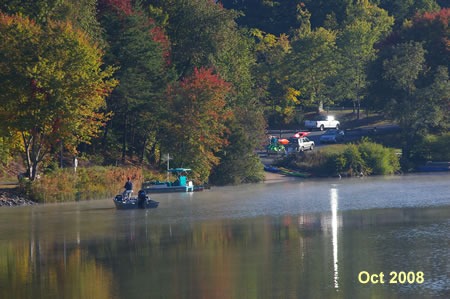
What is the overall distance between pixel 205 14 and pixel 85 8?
1584cm

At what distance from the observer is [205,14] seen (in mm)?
79750

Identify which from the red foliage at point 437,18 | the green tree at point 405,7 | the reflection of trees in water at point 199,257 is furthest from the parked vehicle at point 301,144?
the green tree at point 405,7

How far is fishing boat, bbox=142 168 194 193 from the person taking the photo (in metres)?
63.9

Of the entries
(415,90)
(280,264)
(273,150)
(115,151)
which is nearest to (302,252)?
(280,264)

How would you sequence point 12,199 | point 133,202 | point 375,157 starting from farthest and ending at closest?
point 375,157 < point 12,199 < point 133,202

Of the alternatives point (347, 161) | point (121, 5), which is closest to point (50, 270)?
point (121, 5)

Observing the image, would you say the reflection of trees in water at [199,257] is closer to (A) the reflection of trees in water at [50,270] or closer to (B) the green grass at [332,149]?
(A) the reflection of trees in water at [50,270]

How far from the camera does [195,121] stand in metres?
68.7

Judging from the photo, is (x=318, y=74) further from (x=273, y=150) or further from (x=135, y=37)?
(x=135, y=37)

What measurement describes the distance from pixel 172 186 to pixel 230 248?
31275mm

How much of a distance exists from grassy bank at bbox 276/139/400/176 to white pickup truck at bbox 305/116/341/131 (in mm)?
21400

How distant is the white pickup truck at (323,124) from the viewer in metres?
107

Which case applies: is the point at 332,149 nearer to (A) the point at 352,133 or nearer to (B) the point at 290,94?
(A) the point at 352,133

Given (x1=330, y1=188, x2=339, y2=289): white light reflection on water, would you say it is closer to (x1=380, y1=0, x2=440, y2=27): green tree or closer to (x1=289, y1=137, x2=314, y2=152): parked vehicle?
(x1=289, y1=137, x2=314, y2=152): parked vehicle
